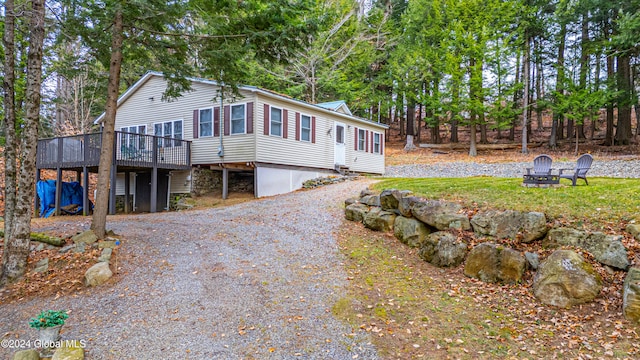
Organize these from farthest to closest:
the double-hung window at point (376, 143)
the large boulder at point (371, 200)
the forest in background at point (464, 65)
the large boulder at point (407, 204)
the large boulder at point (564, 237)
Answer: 1. the forest in background at point (464, 65)
2. the double-hung window at point (376, 143)
3. the large boulder at point (371, 200)
4. the large boulder at point (407, 204)
5. the large boulder at point (564, 237)

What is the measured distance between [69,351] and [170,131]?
12915mm

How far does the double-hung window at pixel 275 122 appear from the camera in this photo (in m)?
13.5

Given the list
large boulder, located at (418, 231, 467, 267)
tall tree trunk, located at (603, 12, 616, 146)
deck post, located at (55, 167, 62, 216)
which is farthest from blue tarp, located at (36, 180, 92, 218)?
tall tree trunk, located at (603, 12, 616, 146)

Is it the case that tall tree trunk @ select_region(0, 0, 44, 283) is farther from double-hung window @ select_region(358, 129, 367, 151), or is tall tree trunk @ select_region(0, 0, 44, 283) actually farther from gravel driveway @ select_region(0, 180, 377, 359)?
double-hung window @ select_region(358, 129, 367, 151)

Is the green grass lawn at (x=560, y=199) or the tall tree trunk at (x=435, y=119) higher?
the tall tree trunk at (x=435, y=119)

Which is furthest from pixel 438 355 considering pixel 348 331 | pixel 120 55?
pixel 120 55

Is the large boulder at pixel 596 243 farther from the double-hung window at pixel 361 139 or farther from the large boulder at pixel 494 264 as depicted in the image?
the double-hung window at pixel 361 139

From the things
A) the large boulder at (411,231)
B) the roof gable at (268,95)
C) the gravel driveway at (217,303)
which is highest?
the roof gable at (268,95)

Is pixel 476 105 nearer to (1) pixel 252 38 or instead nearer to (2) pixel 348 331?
(1) pixel 252 38

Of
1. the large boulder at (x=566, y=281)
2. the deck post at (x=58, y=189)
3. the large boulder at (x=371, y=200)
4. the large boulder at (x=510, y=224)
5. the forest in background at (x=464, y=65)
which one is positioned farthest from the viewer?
the forest in background at (x=464, y=65)

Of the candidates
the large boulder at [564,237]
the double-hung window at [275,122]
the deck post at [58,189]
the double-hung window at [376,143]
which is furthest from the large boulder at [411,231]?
the deck post at [58,189]

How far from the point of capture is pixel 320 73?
71.2ft

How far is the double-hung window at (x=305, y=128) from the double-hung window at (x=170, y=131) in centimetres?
498

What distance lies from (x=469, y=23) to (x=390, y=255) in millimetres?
20864
